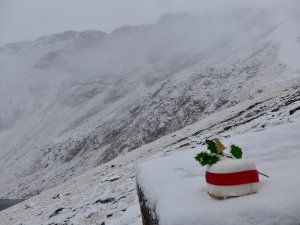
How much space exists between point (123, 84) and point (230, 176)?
251 feet

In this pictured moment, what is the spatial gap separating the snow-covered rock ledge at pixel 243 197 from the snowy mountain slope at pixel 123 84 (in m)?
34.6

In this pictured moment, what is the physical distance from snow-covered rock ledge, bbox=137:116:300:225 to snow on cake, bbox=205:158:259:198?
0.10 meters

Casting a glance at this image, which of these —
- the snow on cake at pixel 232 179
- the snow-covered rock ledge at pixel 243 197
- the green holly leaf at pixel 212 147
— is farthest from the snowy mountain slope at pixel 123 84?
the snow on cake at pixel 232 179

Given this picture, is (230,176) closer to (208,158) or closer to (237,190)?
(237,190)

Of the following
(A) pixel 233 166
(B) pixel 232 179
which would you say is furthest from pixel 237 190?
(A) pixel 233 166

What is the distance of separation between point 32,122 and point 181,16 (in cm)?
7233

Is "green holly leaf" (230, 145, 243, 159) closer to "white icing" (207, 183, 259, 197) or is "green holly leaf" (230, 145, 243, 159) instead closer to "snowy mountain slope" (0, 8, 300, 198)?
"white icing" (207, 183, 259, 197)

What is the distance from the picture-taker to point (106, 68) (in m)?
104

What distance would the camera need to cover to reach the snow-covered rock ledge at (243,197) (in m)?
2.62

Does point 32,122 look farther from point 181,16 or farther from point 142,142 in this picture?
point 181,16

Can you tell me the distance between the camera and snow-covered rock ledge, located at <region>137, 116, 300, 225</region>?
2.62m

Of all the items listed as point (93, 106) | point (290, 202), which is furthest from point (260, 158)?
point (93, 106)

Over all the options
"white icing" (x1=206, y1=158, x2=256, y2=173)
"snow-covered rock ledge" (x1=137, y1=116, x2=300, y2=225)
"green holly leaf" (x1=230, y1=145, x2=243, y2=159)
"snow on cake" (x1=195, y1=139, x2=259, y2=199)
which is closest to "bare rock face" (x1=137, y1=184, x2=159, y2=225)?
"snow-covered rock ledge" (x1=137, y1=116, x2=300, y2=225)

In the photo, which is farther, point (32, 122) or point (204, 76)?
point (32, 122)
